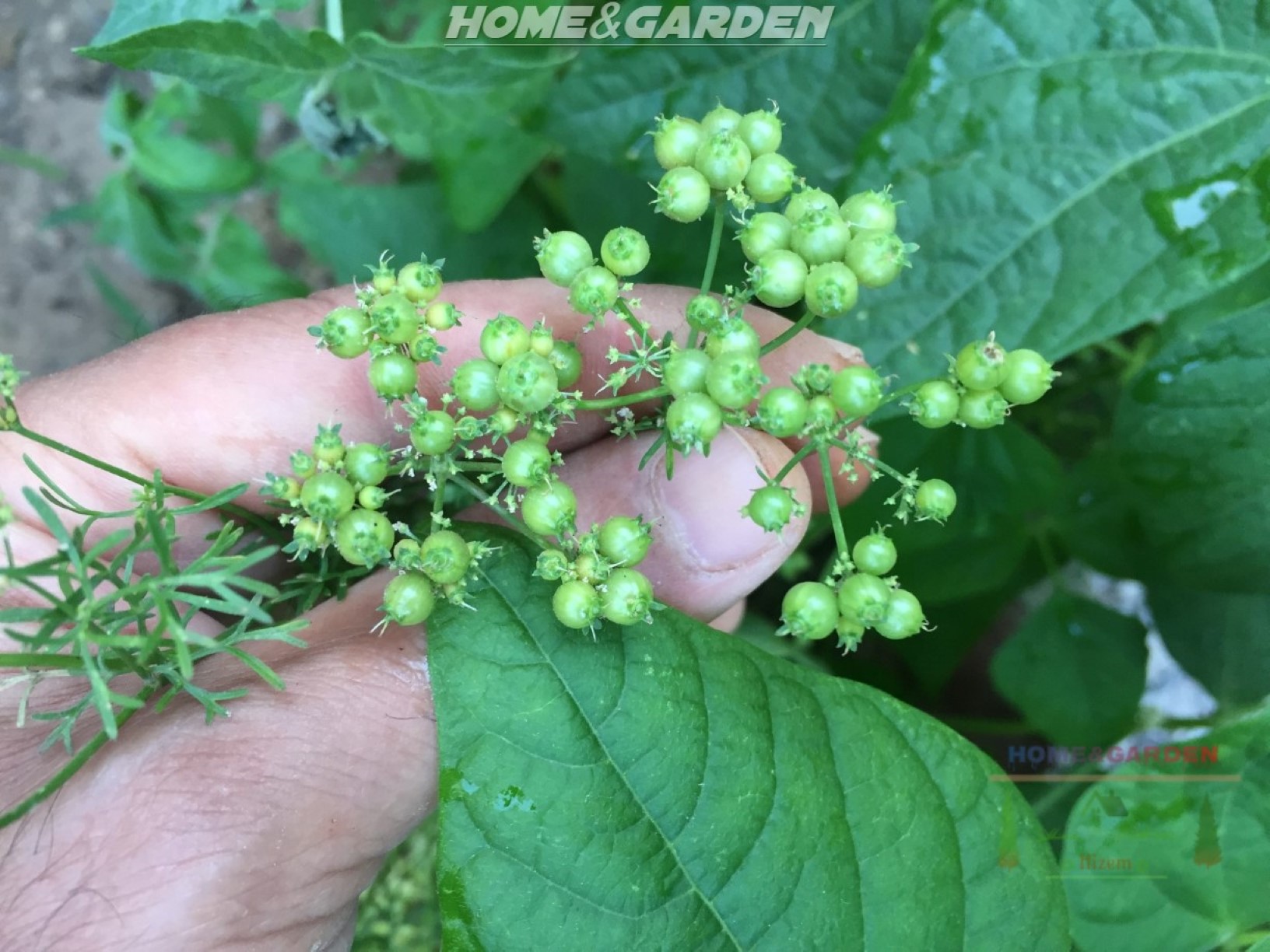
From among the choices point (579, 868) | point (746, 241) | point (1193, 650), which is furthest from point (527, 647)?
point (1193, 650)

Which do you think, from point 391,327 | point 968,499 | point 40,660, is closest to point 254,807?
point 40,660

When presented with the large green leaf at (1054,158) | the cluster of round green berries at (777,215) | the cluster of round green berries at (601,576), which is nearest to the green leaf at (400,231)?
the large green leaf at (1054,158)

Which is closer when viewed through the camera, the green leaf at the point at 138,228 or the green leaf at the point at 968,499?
the green leaf at the point at 968,499

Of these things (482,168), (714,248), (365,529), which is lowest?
(365,529)

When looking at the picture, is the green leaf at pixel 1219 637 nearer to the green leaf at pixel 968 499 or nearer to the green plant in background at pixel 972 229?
the green plant in background at pixel 972 229

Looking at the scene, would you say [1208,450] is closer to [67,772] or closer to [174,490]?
[174,490]

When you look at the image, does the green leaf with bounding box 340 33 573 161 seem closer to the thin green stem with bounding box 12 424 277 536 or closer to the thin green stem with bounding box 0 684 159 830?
the thin green stem with bounding box 12 424 277 536

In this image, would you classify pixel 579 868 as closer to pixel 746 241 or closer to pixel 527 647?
pixel 527 647
